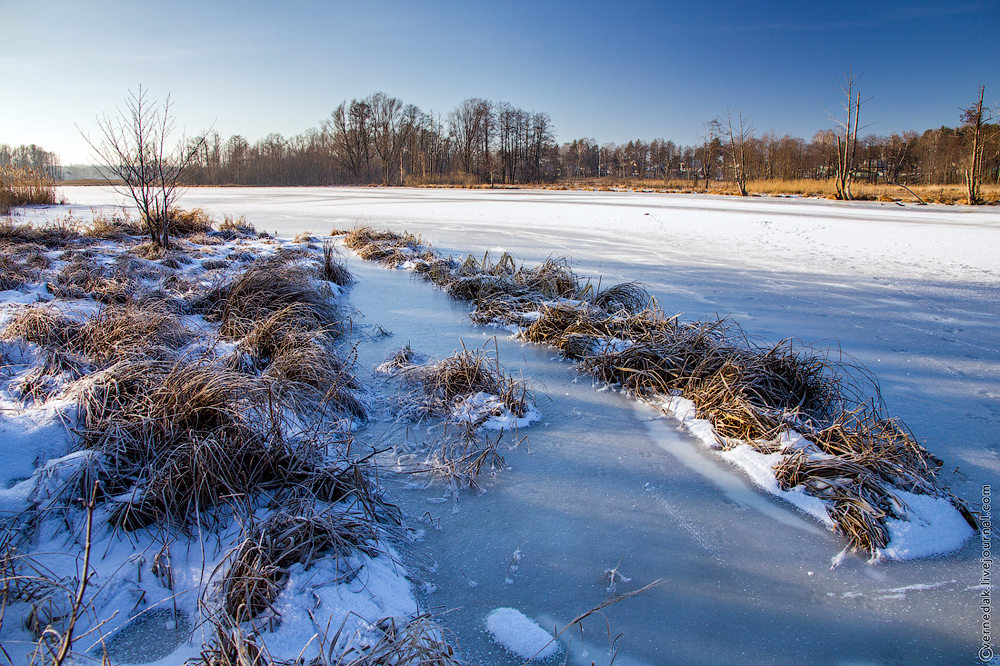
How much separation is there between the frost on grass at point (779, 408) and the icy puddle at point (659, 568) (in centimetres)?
14

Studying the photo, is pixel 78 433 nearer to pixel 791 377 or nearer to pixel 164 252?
pixel 791 377

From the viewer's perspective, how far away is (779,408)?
265 cm

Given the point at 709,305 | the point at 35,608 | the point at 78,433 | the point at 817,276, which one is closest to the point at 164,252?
the point at 78,433

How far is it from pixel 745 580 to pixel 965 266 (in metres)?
6.94

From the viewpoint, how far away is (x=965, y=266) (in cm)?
615

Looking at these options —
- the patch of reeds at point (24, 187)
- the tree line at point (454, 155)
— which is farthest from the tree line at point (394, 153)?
the patch of reeds at point (24, 187)

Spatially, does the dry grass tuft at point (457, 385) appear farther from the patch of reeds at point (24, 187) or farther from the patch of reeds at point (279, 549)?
the patch of reeds at point (24, 187)

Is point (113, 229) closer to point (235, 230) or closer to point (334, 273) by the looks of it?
point (235, 230)

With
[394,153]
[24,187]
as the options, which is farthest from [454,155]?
[24,187]

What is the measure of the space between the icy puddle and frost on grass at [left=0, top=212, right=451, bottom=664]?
0.72 ft

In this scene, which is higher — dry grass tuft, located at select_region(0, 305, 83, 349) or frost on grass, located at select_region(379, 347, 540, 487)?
dry grass tuft, located at select_region(0, 305, 83, 349)

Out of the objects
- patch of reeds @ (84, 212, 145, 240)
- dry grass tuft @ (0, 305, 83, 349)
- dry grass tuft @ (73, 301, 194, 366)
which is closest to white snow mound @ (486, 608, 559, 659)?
dry grass tuft @ (73, 301, 194, 366)

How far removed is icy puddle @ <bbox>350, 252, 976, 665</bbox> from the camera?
142 cm

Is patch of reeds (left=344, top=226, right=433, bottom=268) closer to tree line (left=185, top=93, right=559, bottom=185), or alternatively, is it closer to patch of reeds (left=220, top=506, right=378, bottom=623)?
→ patch of reeds (left=220, top=506, right=378, bottom=623)
